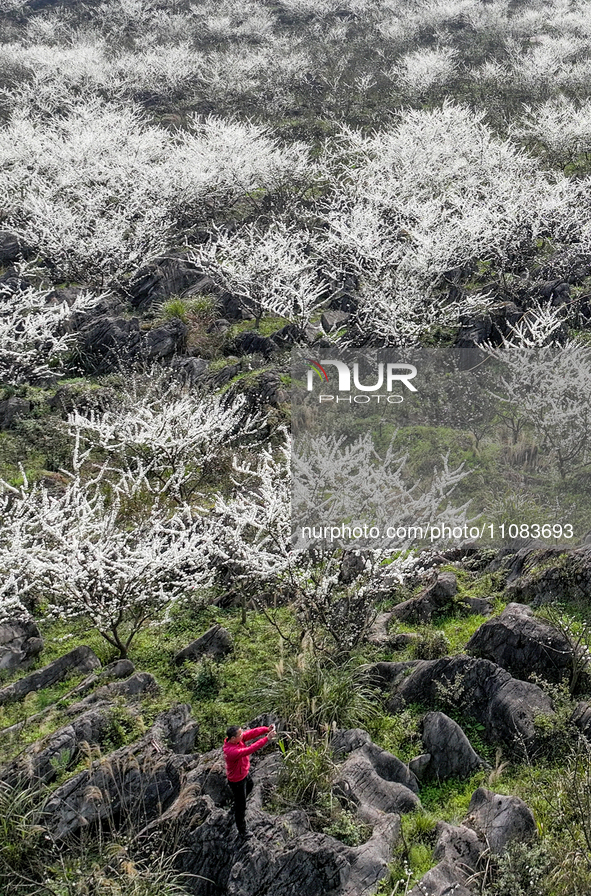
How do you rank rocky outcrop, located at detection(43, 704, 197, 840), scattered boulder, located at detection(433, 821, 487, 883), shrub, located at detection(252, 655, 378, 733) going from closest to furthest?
scattered boulder, located at detection(433, 821, 487, 883) < rocky outcrop, located at detection(43, 704, 197, 840) < shrub, located at detection(252, 655, 378, 733)

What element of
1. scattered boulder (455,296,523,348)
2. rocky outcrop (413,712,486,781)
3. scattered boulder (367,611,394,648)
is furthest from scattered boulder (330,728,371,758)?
scattered boulder (455,296,523,348)

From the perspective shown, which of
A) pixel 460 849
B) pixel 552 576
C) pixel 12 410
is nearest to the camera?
pixel 460 849

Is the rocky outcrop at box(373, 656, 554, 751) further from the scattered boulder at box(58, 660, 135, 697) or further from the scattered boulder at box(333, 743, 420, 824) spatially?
the scattered boulder at box(58, 660, 135, 697)

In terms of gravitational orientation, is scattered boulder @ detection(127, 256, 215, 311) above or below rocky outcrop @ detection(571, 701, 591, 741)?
above

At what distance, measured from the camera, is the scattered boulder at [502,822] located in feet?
19.4

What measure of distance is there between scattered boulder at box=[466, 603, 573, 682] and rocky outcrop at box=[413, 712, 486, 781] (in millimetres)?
1314

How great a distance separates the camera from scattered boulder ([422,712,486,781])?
7.20 metres

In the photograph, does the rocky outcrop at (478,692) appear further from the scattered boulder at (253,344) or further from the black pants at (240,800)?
the scattered boulder at (253,344)

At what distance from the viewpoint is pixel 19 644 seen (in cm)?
1005

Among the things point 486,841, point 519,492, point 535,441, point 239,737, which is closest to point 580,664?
point 486,841

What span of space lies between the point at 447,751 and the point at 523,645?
1768 millimetres

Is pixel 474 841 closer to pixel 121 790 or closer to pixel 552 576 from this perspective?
pixel 121 790

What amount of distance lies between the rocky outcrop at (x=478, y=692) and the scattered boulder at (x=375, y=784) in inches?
44.9

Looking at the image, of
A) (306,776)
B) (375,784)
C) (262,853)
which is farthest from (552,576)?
(262,853)
